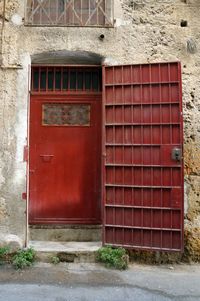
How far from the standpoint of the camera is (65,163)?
5.39 meters

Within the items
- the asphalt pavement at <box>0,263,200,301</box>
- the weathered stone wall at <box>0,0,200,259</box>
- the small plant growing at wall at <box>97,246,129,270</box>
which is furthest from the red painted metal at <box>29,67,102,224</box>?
the asphalt pavement at <box>0,263,200,301</box>

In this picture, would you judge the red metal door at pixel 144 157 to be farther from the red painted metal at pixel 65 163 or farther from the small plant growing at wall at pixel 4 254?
the small plant growing at wall at pixel 4 254

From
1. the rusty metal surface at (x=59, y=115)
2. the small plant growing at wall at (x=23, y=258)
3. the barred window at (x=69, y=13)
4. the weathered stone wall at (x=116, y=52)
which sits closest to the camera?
the small plant growing at wall at (x=23, y=258)

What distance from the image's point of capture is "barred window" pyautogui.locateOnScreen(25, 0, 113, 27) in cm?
528

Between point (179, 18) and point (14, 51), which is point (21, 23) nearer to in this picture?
point (14, 51)

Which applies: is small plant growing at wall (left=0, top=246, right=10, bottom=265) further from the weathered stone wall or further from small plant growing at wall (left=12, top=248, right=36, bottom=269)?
the weathered stone wall

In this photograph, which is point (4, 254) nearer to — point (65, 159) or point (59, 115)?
point (65, 159)

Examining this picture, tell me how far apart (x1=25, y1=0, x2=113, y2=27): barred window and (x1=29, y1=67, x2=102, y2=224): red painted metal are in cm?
102

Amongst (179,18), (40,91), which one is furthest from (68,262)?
(179,18)

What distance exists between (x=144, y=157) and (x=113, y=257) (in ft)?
4.62

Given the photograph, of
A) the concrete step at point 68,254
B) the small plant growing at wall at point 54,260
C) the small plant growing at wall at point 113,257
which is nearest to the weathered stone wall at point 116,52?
the concrete step at point 68,254

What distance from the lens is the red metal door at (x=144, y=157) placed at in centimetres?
485

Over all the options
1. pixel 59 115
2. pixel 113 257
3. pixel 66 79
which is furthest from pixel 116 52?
pixel 113 257

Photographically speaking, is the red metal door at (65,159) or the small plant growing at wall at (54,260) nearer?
the small plant growing at wall at (54,260)
